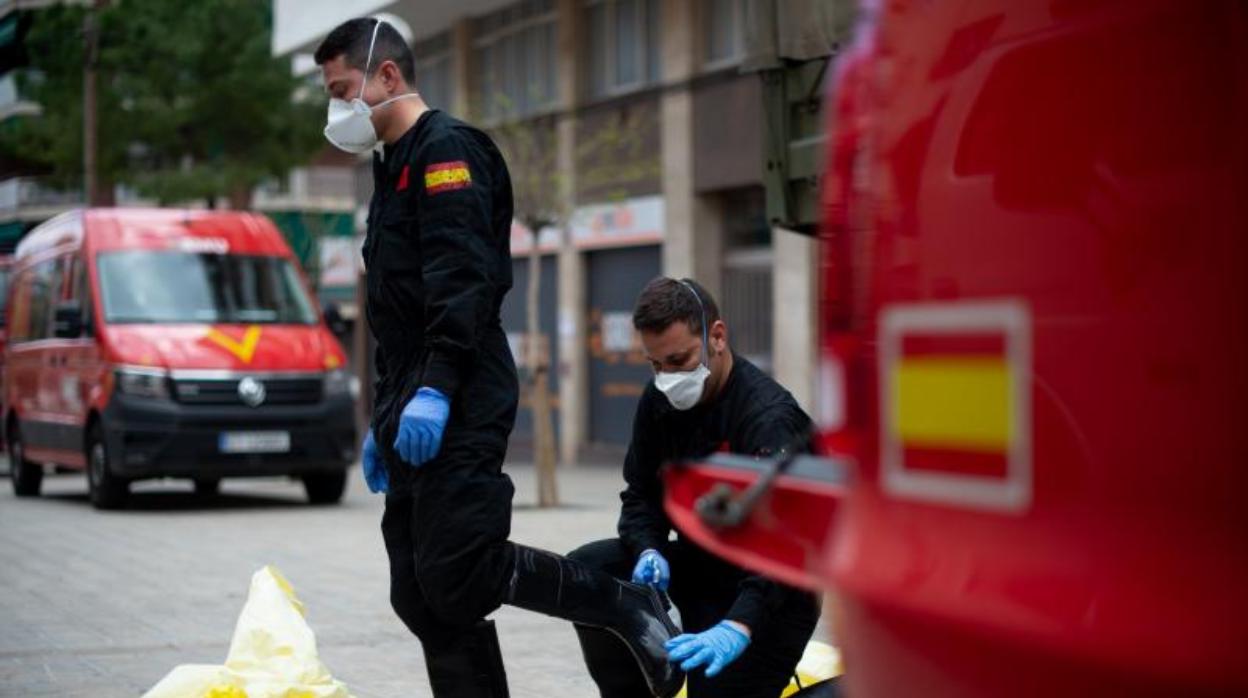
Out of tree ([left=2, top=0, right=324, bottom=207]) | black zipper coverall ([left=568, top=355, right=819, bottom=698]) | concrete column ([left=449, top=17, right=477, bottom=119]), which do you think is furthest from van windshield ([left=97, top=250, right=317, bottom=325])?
tree ([left=2, top=0, right=324, bottom=207])

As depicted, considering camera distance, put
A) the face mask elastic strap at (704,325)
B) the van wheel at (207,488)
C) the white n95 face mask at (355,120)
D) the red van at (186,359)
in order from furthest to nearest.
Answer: the van wheel at (207,488) < the red van at (186,359) < the white n95 face mask at (355,120) < the face mask elastic strap at (704,325)

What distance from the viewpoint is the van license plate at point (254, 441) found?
603 inches

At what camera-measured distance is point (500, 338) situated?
4809mm

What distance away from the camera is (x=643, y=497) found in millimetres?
5105

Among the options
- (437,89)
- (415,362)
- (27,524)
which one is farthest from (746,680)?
(437,89)

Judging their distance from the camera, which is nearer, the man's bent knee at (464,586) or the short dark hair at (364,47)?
the man's bent knee at (464,586)

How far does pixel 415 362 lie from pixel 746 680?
107 centimetres

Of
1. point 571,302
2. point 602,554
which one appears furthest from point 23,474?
point 602,554

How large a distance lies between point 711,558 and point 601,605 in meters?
0.43

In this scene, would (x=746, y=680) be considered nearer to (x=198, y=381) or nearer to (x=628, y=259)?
(x=198, y=381)

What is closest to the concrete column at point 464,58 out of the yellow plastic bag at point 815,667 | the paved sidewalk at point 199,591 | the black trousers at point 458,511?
the paved sidewalk at point 199,591

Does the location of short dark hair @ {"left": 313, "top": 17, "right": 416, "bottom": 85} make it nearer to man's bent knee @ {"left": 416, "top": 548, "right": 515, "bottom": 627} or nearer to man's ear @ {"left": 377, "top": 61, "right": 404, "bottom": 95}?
man's ear @ {"left": 377, "top": 61, "right": 404, "bottom": 95}

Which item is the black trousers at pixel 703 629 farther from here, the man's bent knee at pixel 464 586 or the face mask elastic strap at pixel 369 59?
the face mask elastic strap at pixel 369 59

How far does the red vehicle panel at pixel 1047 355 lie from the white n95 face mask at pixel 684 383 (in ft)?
7.93
